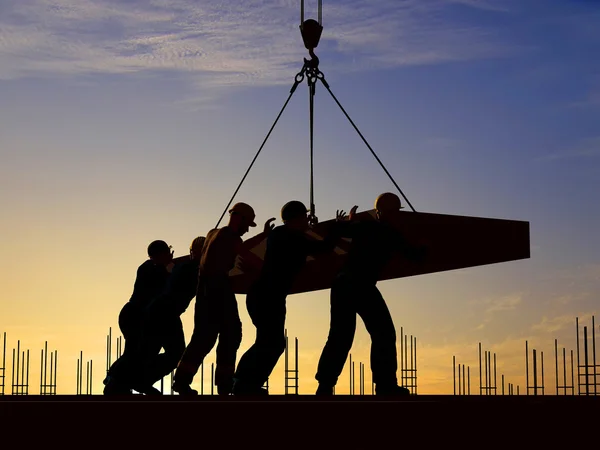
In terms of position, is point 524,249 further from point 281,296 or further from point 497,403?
point 497,403

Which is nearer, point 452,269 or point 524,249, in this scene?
point 524,249

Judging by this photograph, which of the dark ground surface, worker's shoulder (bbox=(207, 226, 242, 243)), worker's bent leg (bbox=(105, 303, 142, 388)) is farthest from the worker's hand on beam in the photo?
the dark ground surface

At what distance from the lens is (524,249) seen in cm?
1134

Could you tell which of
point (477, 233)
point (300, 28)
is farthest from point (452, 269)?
point (300, 28)

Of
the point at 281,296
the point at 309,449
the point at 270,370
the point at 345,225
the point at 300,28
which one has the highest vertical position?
the point at 300,28

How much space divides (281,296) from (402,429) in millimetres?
3480

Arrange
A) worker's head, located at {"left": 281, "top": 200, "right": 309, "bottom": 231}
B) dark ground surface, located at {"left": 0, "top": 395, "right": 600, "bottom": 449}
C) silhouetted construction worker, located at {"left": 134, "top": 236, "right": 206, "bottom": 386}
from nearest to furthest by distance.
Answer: dark ground surface, located at {"left": 0, "top": 395, "right": 600, "bottom": 449} → worker's head, located at {"left": 281, "top": 200, "right": 309, "bottom": 231} → silhouetted construction worker, located at {"left": 134, "top": 236, "right": 206, "bottom": 386}

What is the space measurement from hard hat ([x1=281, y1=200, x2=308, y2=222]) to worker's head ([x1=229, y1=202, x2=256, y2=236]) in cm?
49

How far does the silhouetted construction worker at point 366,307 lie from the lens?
901 cm

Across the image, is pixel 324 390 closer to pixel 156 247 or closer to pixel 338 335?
pixel 338 335

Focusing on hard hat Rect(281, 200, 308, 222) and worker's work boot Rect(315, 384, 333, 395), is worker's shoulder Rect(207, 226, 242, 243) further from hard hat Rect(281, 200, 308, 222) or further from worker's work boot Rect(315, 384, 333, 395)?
worker's work boot Rect(315, 384, 333, 395)

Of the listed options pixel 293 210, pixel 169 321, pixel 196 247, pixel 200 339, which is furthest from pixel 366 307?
pixel 169 321

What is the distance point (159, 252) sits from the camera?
1077 centimetres

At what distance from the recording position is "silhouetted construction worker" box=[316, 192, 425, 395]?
9.01 meters
